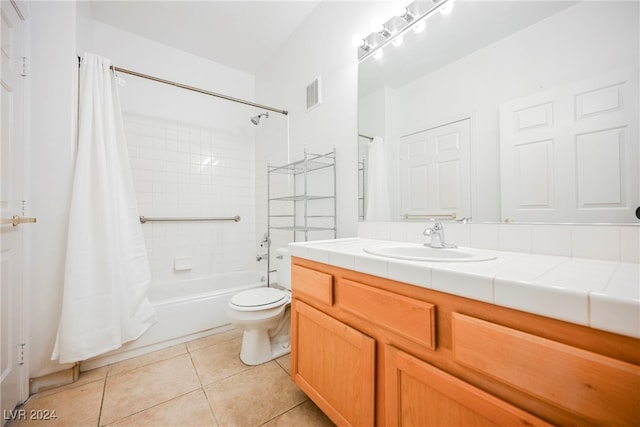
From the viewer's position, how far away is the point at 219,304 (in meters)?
2.09

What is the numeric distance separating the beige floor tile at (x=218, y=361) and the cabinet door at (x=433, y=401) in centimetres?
113

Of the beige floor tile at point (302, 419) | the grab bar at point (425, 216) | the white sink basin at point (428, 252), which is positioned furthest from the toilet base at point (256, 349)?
the grab bar at point (425, 216)

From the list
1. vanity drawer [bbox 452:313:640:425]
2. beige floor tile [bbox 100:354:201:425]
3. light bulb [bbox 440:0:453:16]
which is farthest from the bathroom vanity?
light bulb [bbox 440:0:453:16]

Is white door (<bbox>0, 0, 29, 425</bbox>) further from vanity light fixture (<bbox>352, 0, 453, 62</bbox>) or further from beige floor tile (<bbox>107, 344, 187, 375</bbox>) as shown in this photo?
vanity light fixture (<bbox>352, 0, 453, 62</bbox>)

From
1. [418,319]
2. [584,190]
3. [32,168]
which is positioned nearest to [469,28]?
[584,190]

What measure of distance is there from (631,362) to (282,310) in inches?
61.2

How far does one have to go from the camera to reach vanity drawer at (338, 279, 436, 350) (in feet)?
2.29

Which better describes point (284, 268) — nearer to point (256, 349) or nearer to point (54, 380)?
point (256, 349)

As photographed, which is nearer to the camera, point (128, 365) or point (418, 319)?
point (418, 319)

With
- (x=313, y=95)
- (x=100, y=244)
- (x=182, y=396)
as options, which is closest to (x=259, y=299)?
(x=182, y=396)

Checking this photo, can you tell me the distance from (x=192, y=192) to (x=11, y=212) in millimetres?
1403

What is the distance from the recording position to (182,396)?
1358mm

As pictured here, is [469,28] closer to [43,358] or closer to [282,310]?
[282,310]

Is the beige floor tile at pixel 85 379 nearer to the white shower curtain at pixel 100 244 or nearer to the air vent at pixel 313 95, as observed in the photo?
the white shower curtain at pixel 100 244
